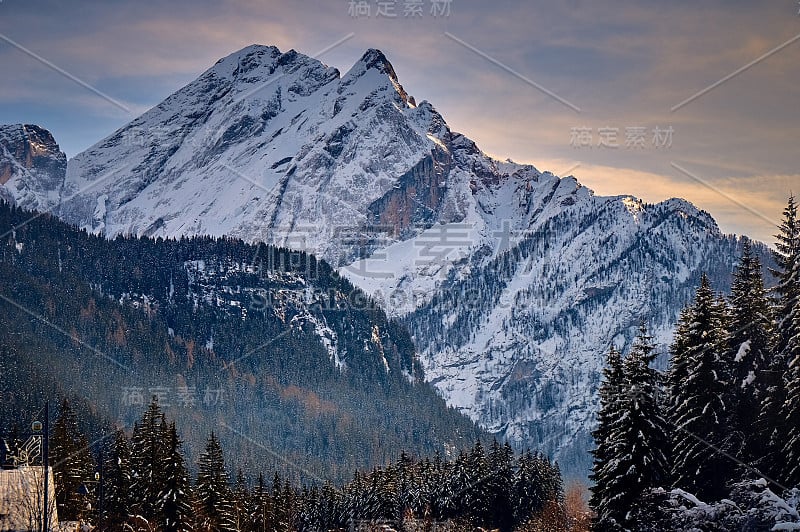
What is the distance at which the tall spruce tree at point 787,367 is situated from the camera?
181 ft

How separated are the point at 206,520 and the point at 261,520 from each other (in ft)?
53.1

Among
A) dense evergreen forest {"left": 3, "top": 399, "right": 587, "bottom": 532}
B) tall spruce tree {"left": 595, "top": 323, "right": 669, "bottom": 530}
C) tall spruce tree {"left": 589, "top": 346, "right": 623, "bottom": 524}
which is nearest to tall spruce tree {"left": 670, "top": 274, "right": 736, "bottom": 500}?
tall spruce tree {"left": 595, "top": 323, "right": 669, "bottom": 530}

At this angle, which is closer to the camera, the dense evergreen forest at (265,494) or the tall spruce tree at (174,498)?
the tall spruce tree at (174,498)

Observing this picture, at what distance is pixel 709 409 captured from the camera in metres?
63.4

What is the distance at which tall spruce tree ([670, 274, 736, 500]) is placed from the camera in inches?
2470

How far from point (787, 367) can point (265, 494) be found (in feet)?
222

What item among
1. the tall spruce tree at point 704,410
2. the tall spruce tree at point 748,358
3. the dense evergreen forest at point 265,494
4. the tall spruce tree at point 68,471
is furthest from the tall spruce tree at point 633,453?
the tall spruce tree at point 68,471

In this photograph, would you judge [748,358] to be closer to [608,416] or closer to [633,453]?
[608,416]

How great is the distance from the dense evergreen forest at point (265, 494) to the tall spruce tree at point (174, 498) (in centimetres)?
7

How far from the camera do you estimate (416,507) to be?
12456 cm

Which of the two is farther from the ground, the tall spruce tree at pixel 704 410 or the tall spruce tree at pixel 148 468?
the tall spruce tree at pixel 704 410

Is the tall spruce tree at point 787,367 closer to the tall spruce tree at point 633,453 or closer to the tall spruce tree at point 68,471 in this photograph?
the tall spruce tree at point 633,453

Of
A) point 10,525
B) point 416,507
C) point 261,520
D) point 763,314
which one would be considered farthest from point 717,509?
point 416,507

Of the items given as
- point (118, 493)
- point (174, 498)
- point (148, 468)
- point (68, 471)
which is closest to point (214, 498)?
point (118, 493)
